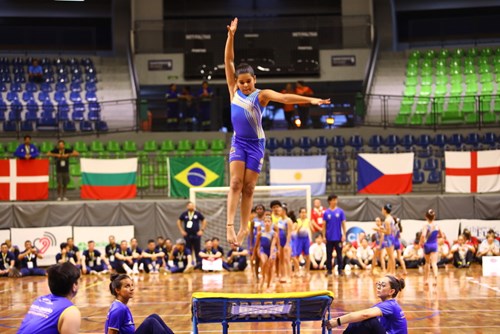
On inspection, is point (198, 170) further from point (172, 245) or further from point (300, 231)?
point (300, 231)

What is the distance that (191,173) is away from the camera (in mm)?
Result: 22344

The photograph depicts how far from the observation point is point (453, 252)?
20750 millimetres

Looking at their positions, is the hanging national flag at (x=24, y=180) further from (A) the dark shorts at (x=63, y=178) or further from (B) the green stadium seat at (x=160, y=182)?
(B) the green stadium seat at (x=160, y=182)

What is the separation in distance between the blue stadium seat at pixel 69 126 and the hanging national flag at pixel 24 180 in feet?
14.4

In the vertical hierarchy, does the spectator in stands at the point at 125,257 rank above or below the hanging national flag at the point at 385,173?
below

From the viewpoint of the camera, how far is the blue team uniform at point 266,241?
15.6 m

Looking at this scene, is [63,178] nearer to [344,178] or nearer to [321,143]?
[321,143]

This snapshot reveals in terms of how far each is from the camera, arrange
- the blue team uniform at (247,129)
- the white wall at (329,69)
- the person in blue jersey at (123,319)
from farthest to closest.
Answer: the white wall at (329,69), the blue team uniform at (247,129), the person in blue jersey at (123,319)

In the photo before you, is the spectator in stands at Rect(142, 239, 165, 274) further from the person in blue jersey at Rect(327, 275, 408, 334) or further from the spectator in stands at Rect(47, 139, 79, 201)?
the person in blue jersey at Rect(327, 275, 408, 334)

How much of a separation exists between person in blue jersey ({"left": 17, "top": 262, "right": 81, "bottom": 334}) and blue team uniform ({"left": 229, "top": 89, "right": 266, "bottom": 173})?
2.69 m

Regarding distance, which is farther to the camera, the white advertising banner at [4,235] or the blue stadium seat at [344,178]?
the blue stadium seat at [344,178]

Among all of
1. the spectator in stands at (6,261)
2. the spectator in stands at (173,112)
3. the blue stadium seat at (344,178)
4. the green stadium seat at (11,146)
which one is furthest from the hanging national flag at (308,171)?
the green stadium seat at (11,146)

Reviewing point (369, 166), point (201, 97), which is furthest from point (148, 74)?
point (369, 166)

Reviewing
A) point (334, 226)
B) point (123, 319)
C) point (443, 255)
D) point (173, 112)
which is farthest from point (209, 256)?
point (123, 319)
